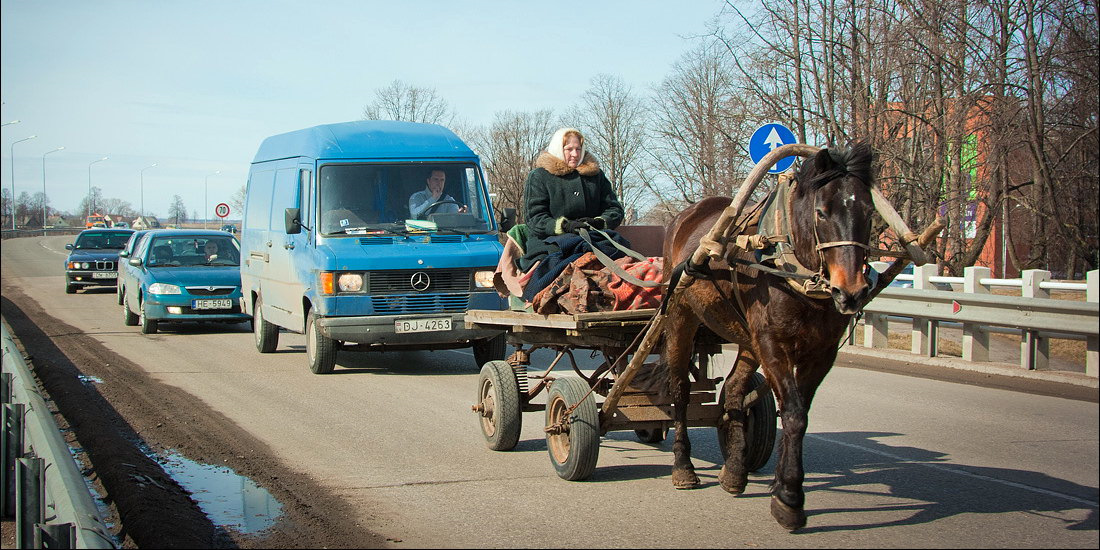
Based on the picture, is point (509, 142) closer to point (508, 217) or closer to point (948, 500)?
point (508, 217)

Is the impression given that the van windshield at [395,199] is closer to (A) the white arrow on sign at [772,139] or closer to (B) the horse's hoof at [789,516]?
(A) the white arrow on sign at [772,139]

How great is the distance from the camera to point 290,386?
11.4 metres

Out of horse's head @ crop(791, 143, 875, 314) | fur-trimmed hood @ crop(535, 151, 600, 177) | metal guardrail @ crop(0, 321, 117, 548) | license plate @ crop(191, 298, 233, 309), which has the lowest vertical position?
metal guardrail @ crop(0, 321, 117, 548)

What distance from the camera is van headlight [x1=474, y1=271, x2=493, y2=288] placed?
12500 millimetres

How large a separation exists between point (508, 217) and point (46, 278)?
96.7 ft

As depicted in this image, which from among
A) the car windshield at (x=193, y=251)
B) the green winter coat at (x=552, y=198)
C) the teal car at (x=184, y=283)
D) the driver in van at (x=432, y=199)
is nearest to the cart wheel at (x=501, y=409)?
the green winter coat at (x=552, y=198)

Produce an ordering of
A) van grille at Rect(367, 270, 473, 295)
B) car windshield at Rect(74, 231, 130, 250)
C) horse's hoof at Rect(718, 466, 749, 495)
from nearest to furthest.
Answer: horse's hoof at Rect(718, 466, 749, 495) → van grille at Rect(367, 270, 473, 295) → car windshield at Rect(74, 231, 130, 250)

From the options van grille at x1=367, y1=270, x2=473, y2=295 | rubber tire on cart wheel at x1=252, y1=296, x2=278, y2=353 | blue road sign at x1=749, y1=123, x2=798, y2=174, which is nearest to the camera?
van grille at x1=367, y1=270, x2=473, y2=295

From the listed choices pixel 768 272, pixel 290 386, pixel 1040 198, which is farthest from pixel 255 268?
pixel 1040 198

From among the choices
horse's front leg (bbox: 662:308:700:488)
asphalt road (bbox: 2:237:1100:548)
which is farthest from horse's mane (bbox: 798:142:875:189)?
horse's front leg (bbox: 662:308:700:488)

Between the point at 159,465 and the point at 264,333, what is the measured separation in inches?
301

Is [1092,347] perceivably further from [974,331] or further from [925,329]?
[925,329]

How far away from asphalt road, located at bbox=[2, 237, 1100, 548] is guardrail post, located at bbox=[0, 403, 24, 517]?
178cm

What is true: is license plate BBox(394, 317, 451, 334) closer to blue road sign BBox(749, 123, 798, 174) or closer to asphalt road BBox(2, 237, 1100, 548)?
asphalt road BBox(2, 237, 1100, 548)
